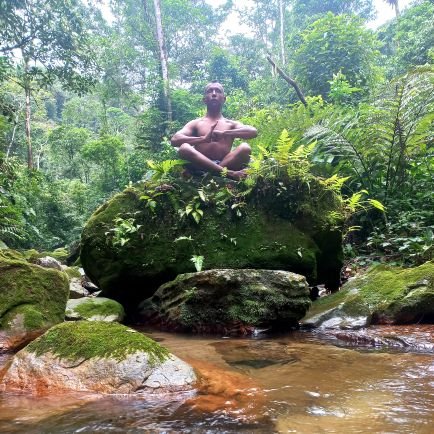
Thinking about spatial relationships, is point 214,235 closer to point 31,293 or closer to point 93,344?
point 31,293

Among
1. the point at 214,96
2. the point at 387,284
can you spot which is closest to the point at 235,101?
the point at 214,96

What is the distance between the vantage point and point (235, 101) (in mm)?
15047

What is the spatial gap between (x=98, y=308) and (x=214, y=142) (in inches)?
113

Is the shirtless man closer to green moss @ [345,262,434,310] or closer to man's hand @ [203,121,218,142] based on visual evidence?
man's hand @ [203,121,218,142]

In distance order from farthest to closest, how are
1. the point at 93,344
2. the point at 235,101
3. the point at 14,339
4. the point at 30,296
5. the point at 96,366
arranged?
the point at 235,101 < the point at 30,296 < the point at 14,339 < the point at 93,344 < the point at 96,366

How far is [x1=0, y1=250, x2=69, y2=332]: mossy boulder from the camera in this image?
3.44m

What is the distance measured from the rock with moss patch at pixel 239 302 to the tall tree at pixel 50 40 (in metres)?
8.36

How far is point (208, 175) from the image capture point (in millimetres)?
5434

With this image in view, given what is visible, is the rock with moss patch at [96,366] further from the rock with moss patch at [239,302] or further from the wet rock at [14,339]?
the rock with moss patch at [239,302]

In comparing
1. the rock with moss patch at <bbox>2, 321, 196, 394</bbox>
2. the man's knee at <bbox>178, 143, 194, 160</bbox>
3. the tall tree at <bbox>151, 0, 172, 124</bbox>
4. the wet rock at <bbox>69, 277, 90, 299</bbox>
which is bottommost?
the rock with moss patch at <bbox>2, 321, 196, 394</bbox>

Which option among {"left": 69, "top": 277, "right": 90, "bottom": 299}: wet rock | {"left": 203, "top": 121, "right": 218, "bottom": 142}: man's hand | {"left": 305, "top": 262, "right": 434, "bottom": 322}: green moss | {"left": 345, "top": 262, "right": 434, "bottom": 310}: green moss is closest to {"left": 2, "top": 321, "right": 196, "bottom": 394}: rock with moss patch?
{"left": 305, "top": 262, "right": 434, "bottom": 322}: green moss

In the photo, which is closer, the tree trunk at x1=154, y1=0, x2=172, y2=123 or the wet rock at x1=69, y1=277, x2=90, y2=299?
the wet rock at x1=69, y1=277, x2=90, y2=299

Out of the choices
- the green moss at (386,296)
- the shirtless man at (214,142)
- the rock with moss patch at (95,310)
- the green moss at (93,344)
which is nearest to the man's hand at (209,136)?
the shirtless man at (214,142)

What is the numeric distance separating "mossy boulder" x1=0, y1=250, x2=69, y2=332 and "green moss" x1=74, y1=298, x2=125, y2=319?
45 cm
